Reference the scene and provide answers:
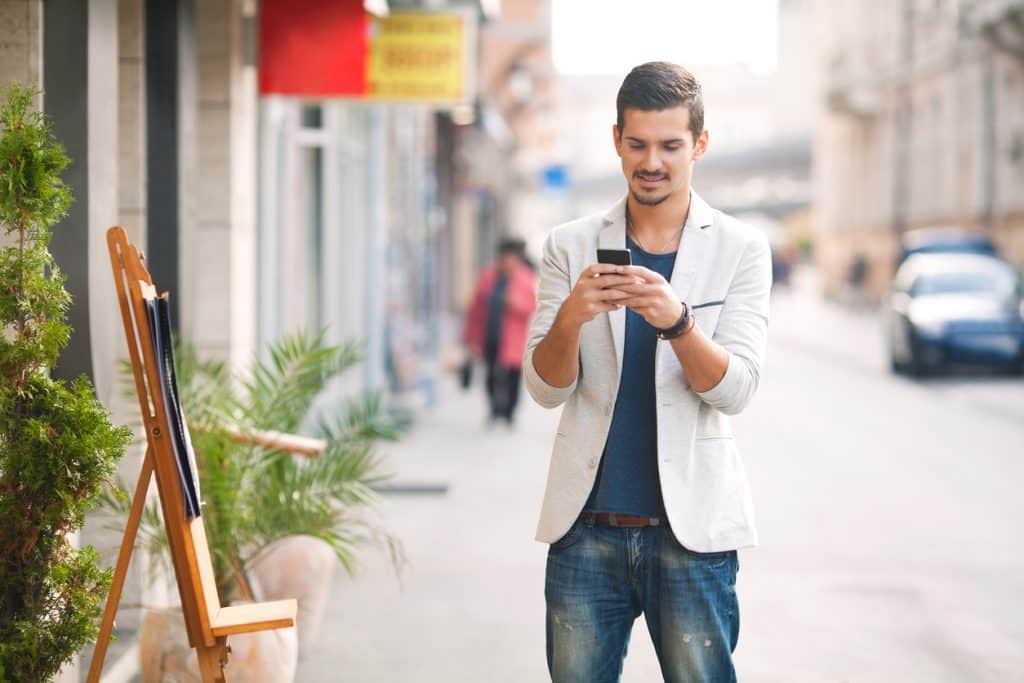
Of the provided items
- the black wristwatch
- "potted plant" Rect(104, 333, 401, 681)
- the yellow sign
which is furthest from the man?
the yellow sign

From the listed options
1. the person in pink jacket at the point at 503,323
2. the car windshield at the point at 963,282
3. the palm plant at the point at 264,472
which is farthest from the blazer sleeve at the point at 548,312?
the car windshield at the point at 963,282

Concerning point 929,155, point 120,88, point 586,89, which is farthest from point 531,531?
point 586,89

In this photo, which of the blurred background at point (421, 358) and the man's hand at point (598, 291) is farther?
the blurred background at point (421, 358)

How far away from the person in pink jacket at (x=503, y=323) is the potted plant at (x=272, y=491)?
835 cm

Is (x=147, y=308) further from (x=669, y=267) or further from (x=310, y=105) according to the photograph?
(x=310, y=105)

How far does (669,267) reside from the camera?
3508 millimetres

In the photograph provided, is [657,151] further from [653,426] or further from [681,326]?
[653,426]

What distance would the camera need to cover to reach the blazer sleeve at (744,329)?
3.32 m

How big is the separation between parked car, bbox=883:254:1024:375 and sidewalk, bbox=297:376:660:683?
10.1m

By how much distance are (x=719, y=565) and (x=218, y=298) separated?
5075mm

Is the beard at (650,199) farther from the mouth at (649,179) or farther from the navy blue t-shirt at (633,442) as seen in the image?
the navy blue t-shirt at (633,442)

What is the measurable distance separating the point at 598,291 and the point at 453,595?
4.48 m

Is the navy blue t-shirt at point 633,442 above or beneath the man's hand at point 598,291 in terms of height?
beneath

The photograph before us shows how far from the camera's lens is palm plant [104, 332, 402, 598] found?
5344 millimetres
